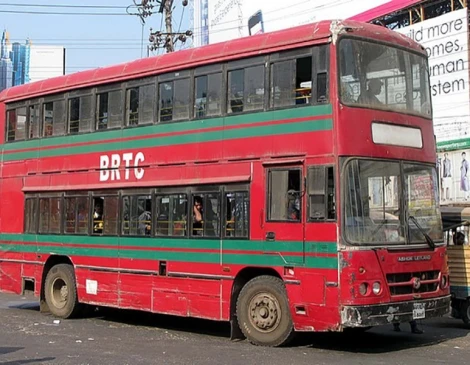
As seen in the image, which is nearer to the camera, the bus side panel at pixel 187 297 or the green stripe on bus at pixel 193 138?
the green stripe on bus at pixel 193 138

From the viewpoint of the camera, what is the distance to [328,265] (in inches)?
388

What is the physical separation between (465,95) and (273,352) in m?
22.3

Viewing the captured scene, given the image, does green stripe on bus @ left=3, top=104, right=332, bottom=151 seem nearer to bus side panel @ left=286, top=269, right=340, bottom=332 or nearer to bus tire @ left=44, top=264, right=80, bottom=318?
bus side panel @ left=286, top=269, right=340, bottom=332

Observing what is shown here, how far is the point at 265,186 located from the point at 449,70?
2192 centimetres

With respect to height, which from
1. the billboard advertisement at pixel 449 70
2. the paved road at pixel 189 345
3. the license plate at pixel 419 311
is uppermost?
the billboard advertisement at pixel 449 70

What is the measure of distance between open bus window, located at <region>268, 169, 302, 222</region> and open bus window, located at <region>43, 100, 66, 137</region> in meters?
5.66

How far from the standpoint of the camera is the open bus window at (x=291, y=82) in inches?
410

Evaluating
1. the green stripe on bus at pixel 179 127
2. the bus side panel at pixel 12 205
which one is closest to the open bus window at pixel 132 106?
the green stripe on bus at pixel 179 127

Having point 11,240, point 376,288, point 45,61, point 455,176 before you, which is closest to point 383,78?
point 376,288

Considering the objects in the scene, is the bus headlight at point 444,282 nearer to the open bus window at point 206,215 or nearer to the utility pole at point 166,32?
the open bus window at point 206,215

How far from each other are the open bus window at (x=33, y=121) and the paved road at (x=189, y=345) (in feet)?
12.6

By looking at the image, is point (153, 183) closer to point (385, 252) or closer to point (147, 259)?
point (147, 259)

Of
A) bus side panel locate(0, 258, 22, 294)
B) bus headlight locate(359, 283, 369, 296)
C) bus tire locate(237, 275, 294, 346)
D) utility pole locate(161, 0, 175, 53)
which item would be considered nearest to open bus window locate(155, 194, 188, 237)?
bus tire locate(237, 275, 294, 346)

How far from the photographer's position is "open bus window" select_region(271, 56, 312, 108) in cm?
1041
